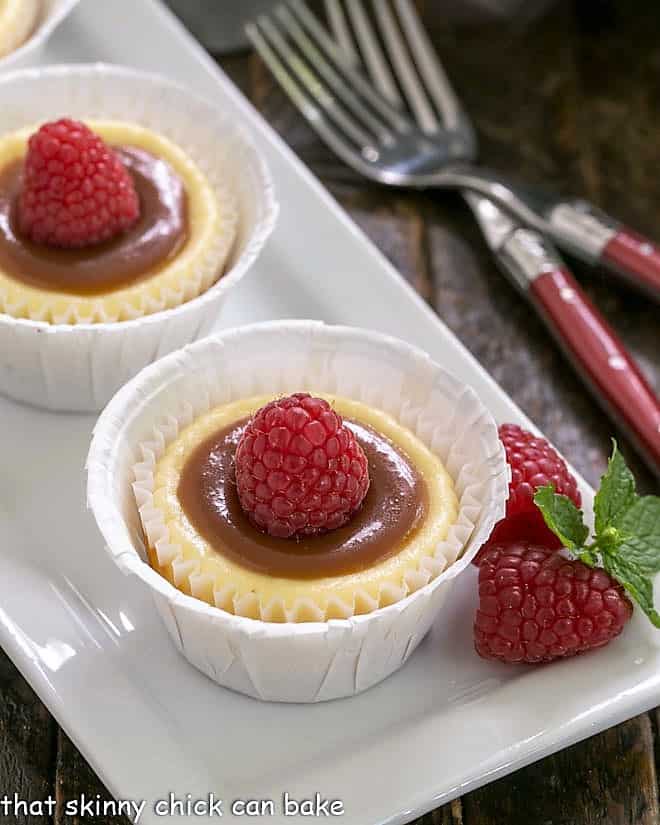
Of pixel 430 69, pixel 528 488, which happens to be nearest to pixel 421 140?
pixel 430 69

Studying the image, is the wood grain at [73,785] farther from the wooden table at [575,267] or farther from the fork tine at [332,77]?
the fork tine at [332,77]

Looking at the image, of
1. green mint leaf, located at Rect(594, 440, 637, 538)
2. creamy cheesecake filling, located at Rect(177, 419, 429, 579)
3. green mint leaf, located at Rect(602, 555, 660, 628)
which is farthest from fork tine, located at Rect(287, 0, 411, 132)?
green mint leaf, located at Rect(602, 555, 660, 628)

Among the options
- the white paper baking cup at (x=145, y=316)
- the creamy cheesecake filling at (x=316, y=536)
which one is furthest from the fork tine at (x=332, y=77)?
the creamy cheesecake filling at (x=316, y=536)

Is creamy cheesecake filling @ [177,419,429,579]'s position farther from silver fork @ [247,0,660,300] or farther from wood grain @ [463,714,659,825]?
silver fork @ [247,0,660,300]

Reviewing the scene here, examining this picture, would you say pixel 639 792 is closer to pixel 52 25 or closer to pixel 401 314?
pixel 401 314

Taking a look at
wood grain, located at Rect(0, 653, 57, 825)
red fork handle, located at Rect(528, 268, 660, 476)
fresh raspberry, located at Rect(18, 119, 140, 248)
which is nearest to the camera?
wood grain, located at Rect(0, 653, 57, 825)

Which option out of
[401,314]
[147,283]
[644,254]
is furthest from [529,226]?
[147,283]
